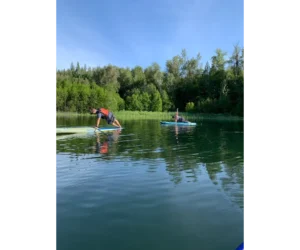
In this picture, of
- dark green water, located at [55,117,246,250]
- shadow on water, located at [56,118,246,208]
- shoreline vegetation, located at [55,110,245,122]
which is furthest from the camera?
shoreline vegetation, located at [55,110,245,122]

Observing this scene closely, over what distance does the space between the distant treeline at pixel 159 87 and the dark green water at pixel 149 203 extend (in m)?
26.0

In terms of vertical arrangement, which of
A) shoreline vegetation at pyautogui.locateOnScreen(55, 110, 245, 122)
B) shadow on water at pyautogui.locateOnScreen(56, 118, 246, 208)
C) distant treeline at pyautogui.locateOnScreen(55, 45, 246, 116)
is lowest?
shadow on water at pyautogui.locateOnScreen(56, 118, 246, 208)

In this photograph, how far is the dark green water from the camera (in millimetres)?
2734

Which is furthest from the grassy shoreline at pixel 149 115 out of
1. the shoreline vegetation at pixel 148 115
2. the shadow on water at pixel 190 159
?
the shadow on water at pixel 190 159

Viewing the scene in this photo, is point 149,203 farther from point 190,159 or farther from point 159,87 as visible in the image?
point 159,87

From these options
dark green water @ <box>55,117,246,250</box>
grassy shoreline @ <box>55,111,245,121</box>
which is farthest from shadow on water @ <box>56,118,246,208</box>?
grassy shoreline @ <box>55,111,245,121</box>

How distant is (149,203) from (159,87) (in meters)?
37.4

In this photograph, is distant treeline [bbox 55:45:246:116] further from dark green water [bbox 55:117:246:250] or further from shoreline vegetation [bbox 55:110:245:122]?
dark green water [bbox 55:117:246:250]

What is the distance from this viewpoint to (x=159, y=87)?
40438 mm

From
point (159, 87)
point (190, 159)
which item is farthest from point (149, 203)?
point (159, 87)

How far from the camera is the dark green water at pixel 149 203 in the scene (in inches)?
108

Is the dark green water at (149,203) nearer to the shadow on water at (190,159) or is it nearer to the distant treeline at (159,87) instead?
the shadow on water at (190,159)

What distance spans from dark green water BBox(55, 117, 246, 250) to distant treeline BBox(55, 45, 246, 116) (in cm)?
2595
